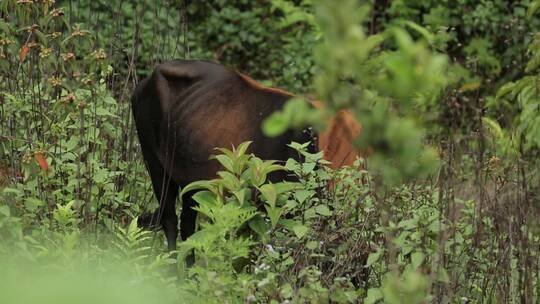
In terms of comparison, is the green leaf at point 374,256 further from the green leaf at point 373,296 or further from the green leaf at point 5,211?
the green leaf at point 5,211

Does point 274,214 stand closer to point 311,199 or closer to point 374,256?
point 311,199

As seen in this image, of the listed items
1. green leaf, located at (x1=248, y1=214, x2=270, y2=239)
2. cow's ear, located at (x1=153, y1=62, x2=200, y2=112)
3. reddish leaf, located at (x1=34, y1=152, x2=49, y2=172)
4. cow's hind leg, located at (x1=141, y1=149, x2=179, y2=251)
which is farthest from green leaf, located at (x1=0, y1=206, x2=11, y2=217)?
cow's ear, located at (x1=153, y1=62, x2=200, y2=112)

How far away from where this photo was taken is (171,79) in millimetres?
5930

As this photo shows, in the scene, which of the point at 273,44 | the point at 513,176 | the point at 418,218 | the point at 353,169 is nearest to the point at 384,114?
the point at 418,218

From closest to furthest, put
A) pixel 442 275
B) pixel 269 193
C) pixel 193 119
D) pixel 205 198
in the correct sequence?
pixel 442 275 < pixel 269 193 < pixel 205 198 < pixel 193 119

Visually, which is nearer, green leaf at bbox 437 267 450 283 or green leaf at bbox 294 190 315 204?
green leaf at bbox 437 267 450 283

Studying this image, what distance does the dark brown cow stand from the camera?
5.86 metres

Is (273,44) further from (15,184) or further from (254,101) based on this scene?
(15,184)

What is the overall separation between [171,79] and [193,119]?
247 millimetres

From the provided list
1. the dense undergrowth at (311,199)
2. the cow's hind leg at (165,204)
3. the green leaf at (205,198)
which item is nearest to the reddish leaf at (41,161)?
the dense undergrowth at (311,199)

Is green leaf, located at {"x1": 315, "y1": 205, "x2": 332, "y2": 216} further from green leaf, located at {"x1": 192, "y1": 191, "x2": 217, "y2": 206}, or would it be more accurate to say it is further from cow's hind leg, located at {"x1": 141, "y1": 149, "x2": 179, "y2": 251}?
cow's hind leg, located at {"x1": 141, "y1": 149, "x2": 179, "y2": 251}

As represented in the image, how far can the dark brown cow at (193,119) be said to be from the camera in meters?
5.86

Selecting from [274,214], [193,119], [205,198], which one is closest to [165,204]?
[193,119]

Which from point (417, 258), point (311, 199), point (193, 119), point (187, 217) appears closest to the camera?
point (417, 258)
